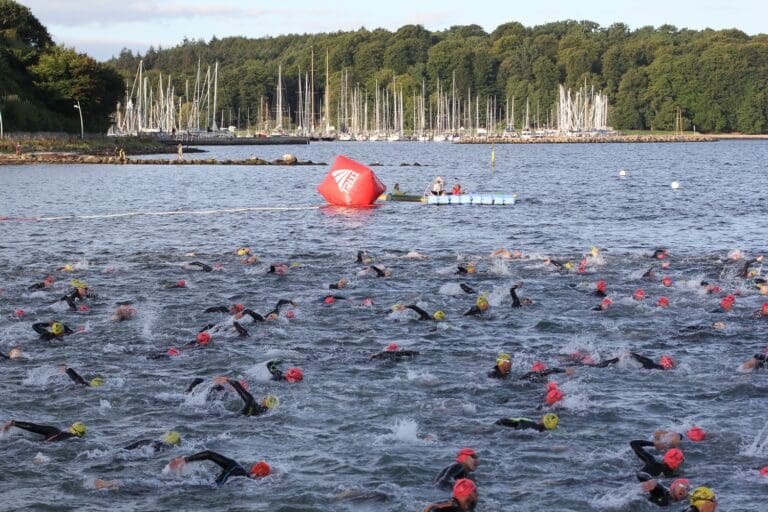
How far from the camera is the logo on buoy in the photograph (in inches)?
1953

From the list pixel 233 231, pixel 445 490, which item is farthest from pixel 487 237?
pixel 445 490

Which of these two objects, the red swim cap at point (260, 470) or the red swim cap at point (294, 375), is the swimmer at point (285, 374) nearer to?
the red swim cap at point (294, 375)

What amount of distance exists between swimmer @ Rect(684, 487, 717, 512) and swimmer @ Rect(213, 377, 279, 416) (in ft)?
23.6

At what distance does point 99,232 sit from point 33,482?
29175 millimetres

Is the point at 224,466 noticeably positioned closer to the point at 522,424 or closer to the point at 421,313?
the point at 522,424

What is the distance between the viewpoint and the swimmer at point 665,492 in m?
12.6

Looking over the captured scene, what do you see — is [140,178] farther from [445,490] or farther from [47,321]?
[445,490]

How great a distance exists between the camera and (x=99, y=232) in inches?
1629

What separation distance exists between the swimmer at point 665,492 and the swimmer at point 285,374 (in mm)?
7320

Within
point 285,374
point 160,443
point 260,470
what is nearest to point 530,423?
point 260,470

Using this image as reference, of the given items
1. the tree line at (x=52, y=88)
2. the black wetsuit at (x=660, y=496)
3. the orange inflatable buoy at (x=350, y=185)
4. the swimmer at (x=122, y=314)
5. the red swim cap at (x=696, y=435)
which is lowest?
the black wetsuit at (x=660, y=496)

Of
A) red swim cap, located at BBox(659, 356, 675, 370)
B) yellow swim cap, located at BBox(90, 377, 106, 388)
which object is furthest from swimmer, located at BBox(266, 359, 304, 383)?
red swim cap, located at BBox(659, 356, 675, 370)

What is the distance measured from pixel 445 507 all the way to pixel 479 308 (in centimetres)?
1225

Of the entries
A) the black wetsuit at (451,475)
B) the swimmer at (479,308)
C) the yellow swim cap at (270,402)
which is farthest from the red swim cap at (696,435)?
the swimmer at (479,308)
